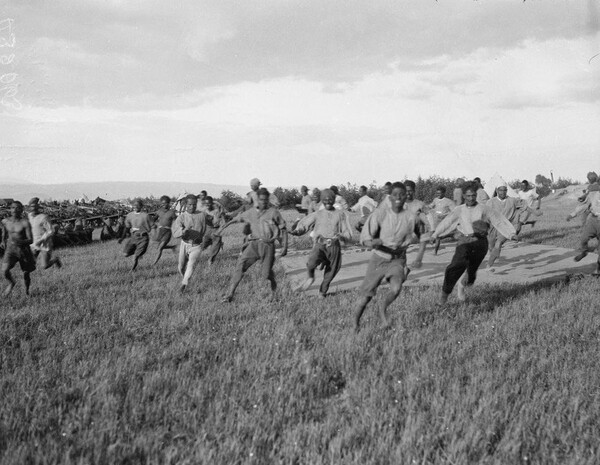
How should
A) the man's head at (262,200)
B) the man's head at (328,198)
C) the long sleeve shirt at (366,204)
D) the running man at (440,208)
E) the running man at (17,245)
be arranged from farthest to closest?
the long sleeve shirt at (366,204) < the running man at (440,208) < the running man at (17,245) < the man's head at (262,200) < the man's head at (328,198)

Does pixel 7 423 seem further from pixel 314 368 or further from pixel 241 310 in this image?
pixel 241 310

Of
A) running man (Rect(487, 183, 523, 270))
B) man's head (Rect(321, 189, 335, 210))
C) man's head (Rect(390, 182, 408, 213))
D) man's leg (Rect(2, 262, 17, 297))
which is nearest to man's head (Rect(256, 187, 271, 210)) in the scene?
man's head (Rect(321, 189, 335, 210))

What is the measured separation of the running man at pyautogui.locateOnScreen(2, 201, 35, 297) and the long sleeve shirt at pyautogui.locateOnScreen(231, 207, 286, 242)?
4.13 metres

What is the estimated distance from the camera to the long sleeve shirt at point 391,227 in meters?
6.70

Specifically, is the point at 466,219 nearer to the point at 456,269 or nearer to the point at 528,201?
the point at 456,269

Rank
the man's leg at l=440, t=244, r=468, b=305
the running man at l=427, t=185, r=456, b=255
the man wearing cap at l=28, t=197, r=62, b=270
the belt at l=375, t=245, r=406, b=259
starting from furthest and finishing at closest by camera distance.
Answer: the running man at l=427, t=185, r=456, b=255 < the man wearing cap at l=28, t=197, r=62, b=270 < the man's leg at l=440, t=244, r=468, b=305 < the belt at l=375, t=245, r=406, b=259

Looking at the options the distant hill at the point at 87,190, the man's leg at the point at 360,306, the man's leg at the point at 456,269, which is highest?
the distant hill at the point at 87,190

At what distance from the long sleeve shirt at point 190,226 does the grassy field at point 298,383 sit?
2073mm

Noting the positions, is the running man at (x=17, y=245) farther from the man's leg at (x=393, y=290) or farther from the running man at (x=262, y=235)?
the man's leg at (x=393, y=290)

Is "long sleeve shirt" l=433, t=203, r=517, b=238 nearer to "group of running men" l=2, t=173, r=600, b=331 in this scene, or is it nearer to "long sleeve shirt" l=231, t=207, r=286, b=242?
"group of running men" l=2, t=173, r=600, b=331

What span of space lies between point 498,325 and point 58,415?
5.42 metres

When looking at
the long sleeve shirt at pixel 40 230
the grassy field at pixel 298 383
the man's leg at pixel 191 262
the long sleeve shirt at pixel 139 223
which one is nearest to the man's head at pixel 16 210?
the long sleeve shirt at pixel 40 230

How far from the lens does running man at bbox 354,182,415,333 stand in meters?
6.62

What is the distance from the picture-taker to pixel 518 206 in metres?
16.1
